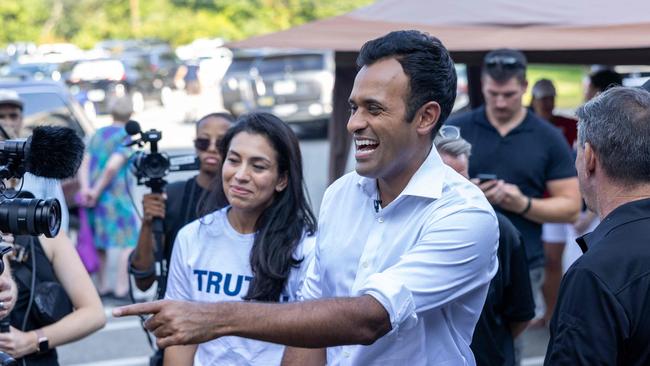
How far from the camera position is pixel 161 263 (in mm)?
4742

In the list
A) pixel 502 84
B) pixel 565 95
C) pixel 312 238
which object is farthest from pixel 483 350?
pixel 565 95

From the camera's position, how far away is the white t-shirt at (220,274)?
146 inches

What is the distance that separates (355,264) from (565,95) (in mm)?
19603

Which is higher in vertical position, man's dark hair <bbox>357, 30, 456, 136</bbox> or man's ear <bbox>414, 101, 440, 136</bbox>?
man's dark hair <bbox>357, 30, 456, 136</bbox>

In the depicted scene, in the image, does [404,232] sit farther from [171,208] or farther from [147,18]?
[147,18]

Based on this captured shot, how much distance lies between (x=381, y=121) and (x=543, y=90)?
5.57 meters

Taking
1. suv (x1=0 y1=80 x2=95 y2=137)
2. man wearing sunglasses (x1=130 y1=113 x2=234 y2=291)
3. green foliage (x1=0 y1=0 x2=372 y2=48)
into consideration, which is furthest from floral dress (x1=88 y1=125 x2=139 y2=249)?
green foliage (x1=0 y1=0 x2=372 y2=48)

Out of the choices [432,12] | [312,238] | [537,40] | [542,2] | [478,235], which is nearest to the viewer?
[478,235]

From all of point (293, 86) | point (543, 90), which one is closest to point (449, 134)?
point (543, 90)

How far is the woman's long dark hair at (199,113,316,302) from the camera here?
3762 mm

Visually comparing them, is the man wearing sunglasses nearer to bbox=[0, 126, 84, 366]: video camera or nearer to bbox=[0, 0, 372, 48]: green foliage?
bbox=[0, 126, 84, 366]: video camera

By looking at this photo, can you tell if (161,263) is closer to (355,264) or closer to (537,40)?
(355,264)

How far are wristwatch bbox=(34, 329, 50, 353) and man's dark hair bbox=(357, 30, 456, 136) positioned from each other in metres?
1.79

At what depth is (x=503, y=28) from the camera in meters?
6.48
